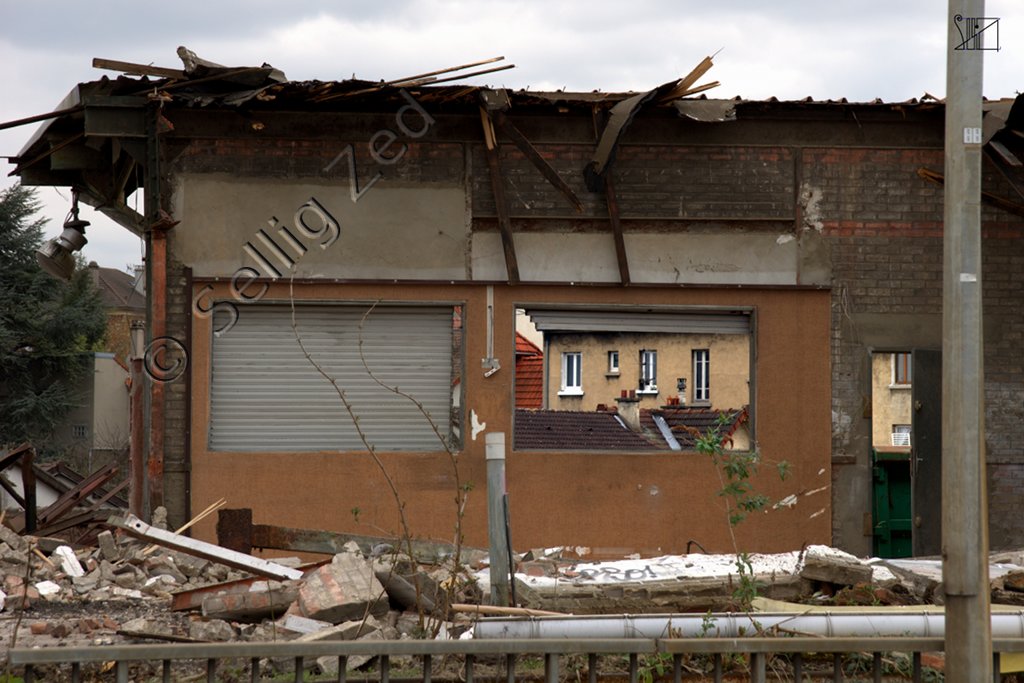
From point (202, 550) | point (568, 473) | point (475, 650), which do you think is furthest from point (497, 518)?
point (568, 473)

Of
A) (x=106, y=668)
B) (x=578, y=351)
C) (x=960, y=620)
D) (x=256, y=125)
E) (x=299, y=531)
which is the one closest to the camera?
(x=960, y=620)

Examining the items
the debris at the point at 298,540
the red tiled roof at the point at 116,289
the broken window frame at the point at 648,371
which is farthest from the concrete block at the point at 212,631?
the red tiled roof at the point at 116,289

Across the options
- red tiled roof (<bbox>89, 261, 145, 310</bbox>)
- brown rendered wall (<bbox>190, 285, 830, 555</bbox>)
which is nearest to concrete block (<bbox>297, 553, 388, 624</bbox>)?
brown rendered wall (<bbox>190, 285, 830, 555</bbox>)

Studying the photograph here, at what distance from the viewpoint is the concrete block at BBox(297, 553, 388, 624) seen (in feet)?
26.0

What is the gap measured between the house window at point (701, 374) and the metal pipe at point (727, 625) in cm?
837

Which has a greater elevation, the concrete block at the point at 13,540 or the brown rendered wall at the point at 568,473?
the brown rendered wall at the point at 568,473

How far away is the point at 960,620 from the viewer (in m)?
5.02

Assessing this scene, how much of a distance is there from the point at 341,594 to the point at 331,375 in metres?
4.04

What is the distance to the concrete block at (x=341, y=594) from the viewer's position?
26.0 ft

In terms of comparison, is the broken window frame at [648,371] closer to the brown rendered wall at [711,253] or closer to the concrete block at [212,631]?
the brown rendered wall at [711,253]

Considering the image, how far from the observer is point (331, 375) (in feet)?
Answer: 38.5

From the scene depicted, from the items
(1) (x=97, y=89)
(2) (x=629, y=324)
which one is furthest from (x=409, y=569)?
(1) (x=97, y=89)

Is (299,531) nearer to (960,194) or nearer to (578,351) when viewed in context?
(960,194)

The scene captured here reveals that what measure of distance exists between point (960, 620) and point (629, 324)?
7.05 metres
